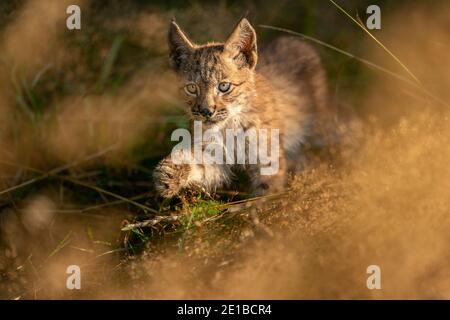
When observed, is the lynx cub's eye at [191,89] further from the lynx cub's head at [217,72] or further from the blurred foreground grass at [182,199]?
the blurred foreground grass at [182,199]

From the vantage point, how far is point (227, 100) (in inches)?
162

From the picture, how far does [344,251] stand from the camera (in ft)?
10.6

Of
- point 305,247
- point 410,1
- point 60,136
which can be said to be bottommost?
point 305,247

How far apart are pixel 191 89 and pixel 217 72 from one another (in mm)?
203

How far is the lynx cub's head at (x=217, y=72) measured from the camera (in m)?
4.04

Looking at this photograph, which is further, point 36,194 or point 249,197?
point 36,194

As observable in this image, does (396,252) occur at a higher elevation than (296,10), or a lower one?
lower

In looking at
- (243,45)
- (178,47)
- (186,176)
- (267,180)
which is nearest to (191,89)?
(178,47)

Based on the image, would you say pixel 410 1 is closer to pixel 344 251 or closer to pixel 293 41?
pixel 293 41

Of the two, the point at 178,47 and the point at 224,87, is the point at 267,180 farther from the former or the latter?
the point at 178,47

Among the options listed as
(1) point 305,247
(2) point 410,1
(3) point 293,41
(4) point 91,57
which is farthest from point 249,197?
(2) point 410,1

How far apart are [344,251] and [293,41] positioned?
2325mm

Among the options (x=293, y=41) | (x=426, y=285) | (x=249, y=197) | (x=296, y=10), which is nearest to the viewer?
(x=426, y=285)

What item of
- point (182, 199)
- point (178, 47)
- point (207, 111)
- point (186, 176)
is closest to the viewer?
point (182, 199)
